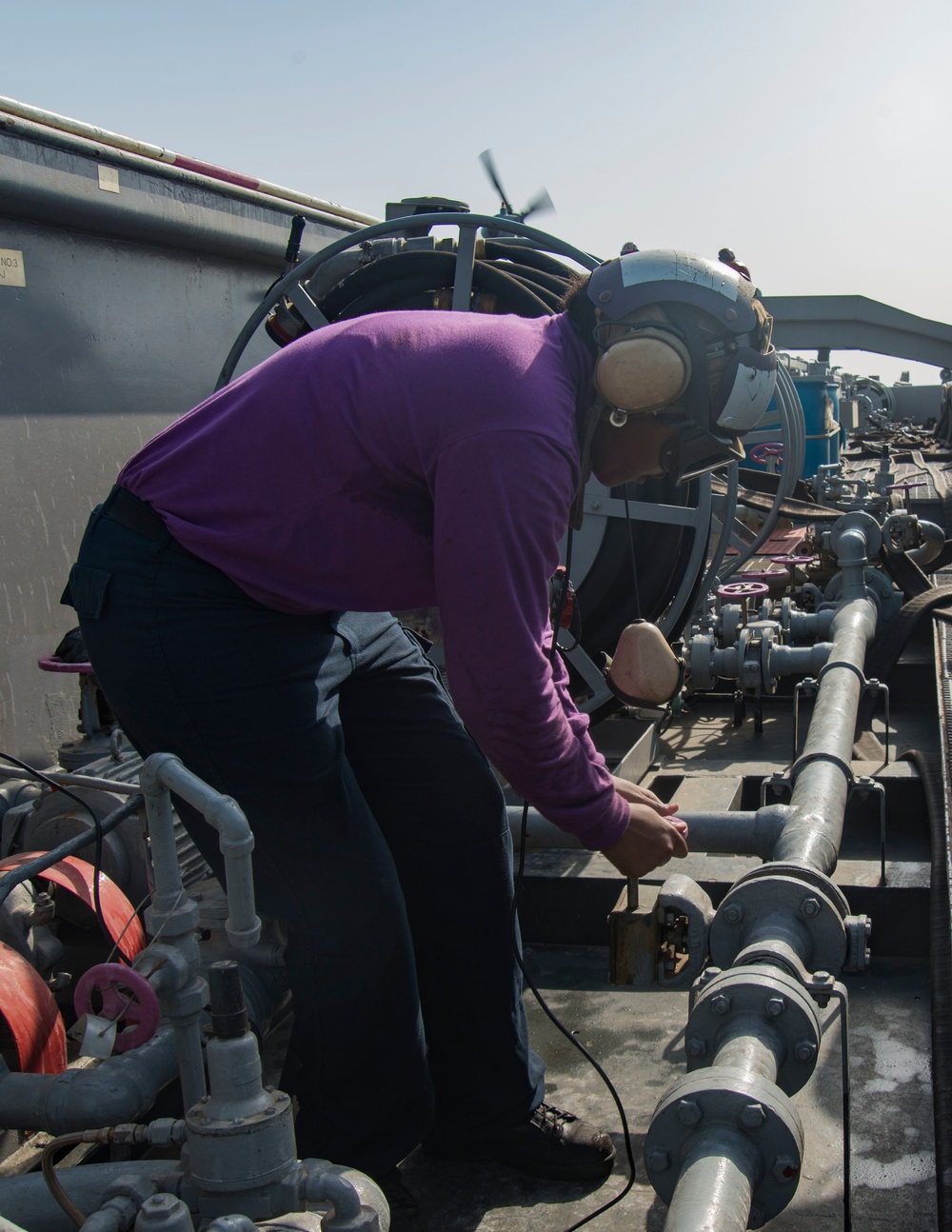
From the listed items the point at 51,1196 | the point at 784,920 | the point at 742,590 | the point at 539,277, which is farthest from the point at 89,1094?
the point at 742,590

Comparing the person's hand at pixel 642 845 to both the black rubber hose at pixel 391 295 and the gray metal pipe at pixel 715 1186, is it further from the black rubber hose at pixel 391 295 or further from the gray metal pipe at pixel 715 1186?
the black rubber hose at pixel 391 295

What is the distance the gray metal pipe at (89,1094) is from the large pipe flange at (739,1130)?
843mm

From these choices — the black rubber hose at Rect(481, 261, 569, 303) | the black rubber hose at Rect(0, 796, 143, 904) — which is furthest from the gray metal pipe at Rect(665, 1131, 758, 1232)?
the black rubber hose at Rect(481, 261, 569, 303)

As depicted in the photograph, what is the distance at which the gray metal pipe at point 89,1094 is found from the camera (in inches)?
78.6

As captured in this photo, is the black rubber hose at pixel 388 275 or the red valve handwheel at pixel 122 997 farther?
the black rubber hose at pixel 388 275

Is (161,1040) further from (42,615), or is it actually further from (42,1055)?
(42,615)

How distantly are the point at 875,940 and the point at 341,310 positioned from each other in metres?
2.79

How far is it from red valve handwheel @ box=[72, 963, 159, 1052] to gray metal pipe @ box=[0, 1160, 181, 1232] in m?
Answer: 0.18

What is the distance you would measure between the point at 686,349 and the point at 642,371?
0.13 meters

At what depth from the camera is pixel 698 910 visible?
7.43ft

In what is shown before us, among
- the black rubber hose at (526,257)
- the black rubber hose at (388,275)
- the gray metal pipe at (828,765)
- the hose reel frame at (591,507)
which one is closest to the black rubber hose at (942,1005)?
the gray metal pipe at (828,765)

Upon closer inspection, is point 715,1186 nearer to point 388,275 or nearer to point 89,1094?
point 89,1094

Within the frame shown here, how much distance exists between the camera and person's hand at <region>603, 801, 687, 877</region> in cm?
204

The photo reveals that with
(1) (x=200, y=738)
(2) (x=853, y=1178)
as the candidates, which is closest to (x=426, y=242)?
(1) (x=200, y=738)
